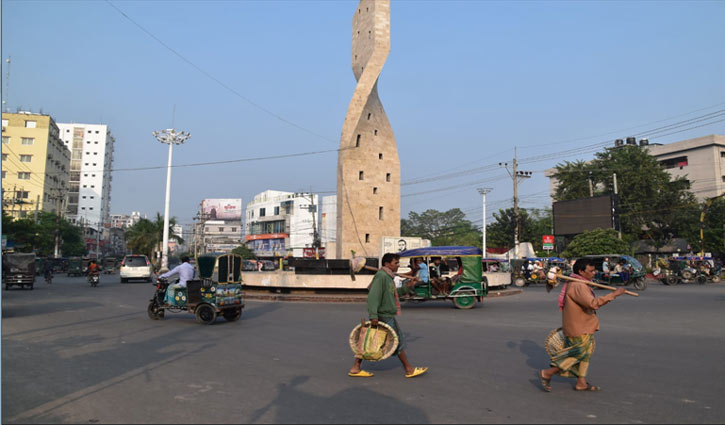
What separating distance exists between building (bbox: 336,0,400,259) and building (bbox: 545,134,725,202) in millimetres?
41613

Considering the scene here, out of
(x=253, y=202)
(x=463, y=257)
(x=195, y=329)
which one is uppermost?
(x=253, y=202)

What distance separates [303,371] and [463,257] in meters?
10.5

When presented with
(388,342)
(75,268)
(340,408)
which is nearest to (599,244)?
(388,342)

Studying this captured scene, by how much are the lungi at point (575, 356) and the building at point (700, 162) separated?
62.5m

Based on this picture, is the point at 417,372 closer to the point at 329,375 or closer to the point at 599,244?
the point at 329,375

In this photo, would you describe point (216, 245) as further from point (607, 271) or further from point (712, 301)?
point (712, 301)

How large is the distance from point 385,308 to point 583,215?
4469 centimetres

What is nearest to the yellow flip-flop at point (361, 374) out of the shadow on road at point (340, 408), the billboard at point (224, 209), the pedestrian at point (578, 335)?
the shadow on road at point (340, 408)

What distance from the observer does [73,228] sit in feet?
224

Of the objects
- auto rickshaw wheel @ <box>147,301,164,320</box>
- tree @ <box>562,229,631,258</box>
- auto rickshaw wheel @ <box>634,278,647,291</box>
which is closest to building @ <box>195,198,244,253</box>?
tree @ <box>562,229,631,258</box>

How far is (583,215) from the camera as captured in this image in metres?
46.3

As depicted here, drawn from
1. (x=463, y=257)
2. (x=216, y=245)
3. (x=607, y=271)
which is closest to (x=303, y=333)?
(x=463, y=257)

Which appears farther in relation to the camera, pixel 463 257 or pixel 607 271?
pixel 607 271

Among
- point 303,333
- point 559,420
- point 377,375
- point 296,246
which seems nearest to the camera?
point 559,420
